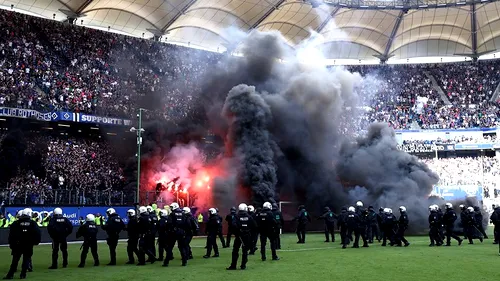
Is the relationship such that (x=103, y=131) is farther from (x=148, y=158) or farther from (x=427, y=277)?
(x=427, y=277)

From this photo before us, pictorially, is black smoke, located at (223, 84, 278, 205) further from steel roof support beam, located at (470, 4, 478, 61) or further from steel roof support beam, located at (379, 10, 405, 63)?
steel roof support beam, located at (470, 4, 478, 61)

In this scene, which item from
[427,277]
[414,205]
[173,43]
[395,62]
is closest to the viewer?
[427,277]

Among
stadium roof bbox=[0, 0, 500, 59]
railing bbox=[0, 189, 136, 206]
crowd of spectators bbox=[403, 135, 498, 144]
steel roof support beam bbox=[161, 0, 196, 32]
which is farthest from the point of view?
crowd of spectators bbox=[403, 135, 498, 144]

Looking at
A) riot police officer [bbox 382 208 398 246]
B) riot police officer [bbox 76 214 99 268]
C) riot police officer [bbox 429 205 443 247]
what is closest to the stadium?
riot police officer [bbox 76 214 99 268]

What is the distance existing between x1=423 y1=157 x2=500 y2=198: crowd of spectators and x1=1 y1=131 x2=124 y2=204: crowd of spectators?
92.2 feet

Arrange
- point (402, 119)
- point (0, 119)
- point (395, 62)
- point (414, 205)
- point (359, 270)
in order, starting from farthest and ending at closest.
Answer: point (395, 62) → point (402, 119) → point (0, 119) → point (414, 205) → point (359, 270)

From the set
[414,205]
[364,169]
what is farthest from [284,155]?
[414,205]

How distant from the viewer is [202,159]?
3588cm

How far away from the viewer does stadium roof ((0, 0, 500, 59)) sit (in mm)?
41375

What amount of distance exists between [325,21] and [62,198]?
31.0 metres

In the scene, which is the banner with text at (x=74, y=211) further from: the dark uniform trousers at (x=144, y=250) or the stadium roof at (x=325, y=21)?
the stadium roof at (x=325, y=21)

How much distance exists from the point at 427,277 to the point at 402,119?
43316 mm

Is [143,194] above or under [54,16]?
under

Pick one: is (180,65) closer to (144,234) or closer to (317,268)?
(144,234)
